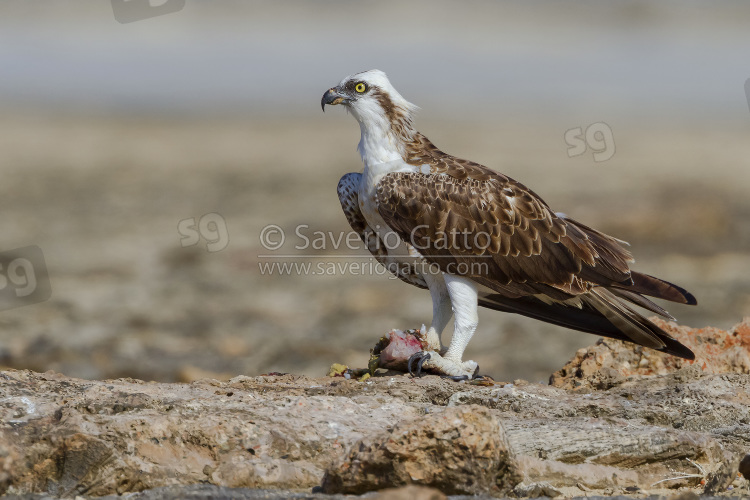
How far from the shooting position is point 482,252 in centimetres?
850

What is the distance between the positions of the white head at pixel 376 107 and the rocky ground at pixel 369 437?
6.98 feet

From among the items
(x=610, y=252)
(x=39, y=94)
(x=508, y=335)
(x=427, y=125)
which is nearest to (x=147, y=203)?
(x=508, y=335)

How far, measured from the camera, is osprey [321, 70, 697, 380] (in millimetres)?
8477

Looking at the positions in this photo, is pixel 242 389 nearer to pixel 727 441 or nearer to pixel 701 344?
pixel 727 441

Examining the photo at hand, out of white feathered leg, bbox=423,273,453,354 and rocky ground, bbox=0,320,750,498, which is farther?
white feathered leg, bbox=423,273,453,354

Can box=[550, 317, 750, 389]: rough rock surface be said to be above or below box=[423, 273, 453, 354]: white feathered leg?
below

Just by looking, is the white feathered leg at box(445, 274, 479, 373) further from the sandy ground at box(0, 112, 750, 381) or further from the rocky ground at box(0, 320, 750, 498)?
the sandy ground at box(0, 112, 750, 381)

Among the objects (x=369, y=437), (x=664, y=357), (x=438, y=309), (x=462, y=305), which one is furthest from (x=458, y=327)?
(x=369, y=437)

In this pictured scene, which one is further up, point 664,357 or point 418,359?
point 418,359

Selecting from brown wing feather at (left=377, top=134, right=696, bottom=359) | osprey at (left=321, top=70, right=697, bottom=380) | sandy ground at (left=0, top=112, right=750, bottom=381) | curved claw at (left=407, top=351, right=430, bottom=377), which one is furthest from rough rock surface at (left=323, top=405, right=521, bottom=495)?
sandy ground at (left=0, top=112, right=750, bottom=381)

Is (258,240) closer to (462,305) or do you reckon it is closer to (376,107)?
(376,107)

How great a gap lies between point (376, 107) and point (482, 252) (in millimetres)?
1586

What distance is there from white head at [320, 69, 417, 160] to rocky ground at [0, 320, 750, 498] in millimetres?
2128

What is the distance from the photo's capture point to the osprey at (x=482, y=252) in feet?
27.8
